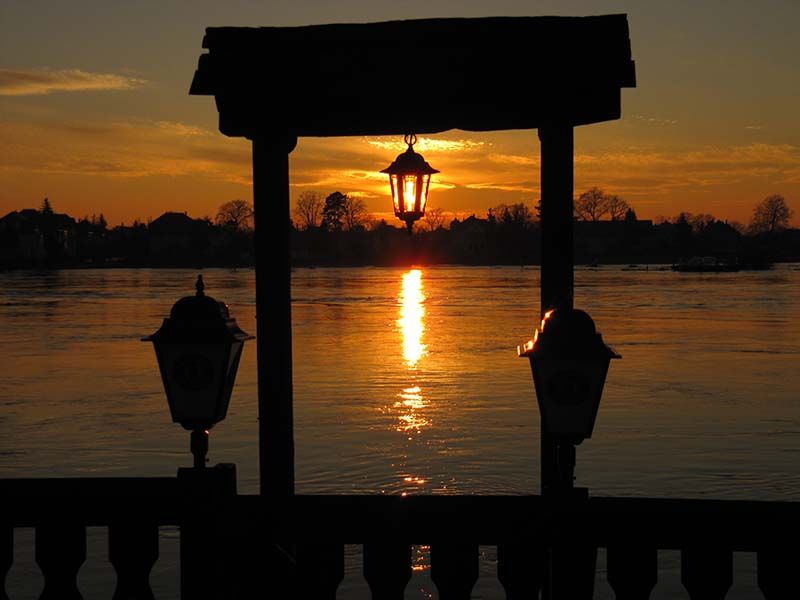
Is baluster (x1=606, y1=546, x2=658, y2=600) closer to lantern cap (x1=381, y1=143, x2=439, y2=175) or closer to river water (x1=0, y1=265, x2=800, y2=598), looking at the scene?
lantern cap (x1=381, y1=143, x2=439, y2=175)

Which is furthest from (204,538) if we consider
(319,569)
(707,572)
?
(707,572)

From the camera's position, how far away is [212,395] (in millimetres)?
5250

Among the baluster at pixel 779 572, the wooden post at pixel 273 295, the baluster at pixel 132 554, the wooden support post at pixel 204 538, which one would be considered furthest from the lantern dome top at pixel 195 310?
the baluster at pixel 779 572

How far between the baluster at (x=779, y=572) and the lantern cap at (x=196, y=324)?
2.59m

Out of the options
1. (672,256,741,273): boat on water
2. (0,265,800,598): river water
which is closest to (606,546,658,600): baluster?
(0,265,800,598): river water

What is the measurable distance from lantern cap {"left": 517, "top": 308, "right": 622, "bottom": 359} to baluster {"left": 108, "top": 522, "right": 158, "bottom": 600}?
1.87 meters

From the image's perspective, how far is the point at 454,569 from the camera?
4.57 m

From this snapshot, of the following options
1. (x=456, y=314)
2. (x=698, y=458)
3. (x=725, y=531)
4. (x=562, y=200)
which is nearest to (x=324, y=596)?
(x=725, y=531)

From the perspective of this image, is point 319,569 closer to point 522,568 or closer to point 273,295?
point 522,568

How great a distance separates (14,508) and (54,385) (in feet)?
94.2

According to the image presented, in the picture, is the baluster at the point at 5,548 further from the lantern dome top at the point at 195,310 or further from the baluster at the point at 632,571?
the baluster at the point at 632,571

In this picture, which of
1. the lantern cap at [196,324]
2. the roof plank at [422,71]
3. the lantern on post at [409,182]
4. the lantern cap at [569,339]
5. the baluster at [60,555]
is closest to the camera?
the baluster at [60,555]

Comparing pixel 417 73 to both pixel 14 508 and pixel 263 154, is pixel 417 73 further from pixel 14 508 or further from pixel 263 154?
pixel 14 508

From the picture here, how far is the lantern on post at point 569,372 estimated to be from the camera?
482cm
